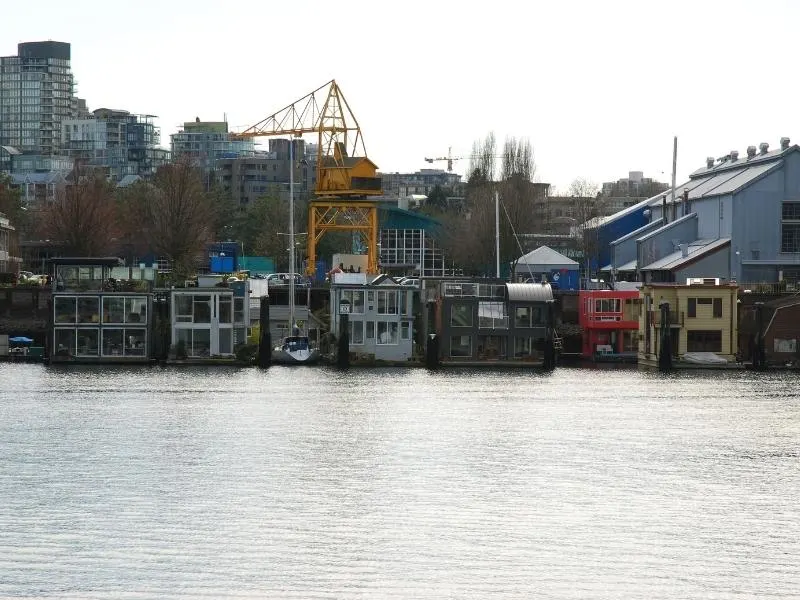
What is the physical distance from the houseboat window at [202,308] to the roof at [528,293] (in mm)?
16184

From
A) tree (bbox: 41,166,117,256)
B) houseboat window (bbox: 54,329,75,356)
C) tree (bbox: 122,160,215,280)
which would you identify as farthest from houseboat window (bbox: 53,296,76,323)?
tree (bbox: 41,166,117,256)

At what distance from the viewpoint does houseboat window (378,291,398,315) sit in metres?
85.7

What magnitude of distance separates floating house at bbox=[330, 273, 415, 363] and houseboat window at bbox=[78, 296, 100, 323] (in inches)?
507

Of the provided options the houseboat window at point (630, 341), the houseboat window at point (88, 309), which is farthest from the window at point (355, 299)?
the houseboat window at point (630, 341)

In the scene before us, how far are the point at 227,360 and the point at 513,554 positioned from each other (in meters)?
48.0

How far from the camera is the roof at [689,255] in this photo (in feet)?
338

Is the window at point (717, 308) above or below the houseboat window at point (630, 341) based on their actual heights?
above

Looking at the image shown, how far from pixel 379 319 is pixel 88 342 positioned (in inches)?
611

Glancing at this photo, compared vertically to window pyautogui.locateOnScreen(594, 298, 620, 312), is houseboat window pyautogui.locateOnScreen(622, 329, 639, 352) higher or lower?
lower

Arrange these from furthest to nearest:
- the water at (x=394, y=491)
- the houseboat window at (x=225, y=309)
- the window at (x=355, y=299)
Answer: the window at (x=355, y=299) → the houseboat window at (x=225, y=309) → the water at (x=394, y=491)

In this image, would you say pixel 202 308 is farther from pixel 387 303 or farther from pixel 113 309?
pixel 387 303

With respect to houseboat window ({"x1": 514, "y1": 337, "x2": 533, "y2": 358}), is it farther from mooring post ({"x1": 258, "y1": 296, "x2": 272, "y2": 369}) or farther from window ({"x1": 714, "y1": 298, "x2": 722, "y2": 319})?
mooring post ({"x1": 258, "y1": 296, "x2": 272, "y2": 369})

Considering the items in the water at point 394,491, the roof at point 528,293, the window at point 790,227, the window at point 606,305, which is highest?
the window at point 790,227

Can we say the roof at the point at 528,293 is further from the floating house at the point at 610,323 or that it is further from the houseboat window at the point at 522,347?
the floating house at the point at 610,323
